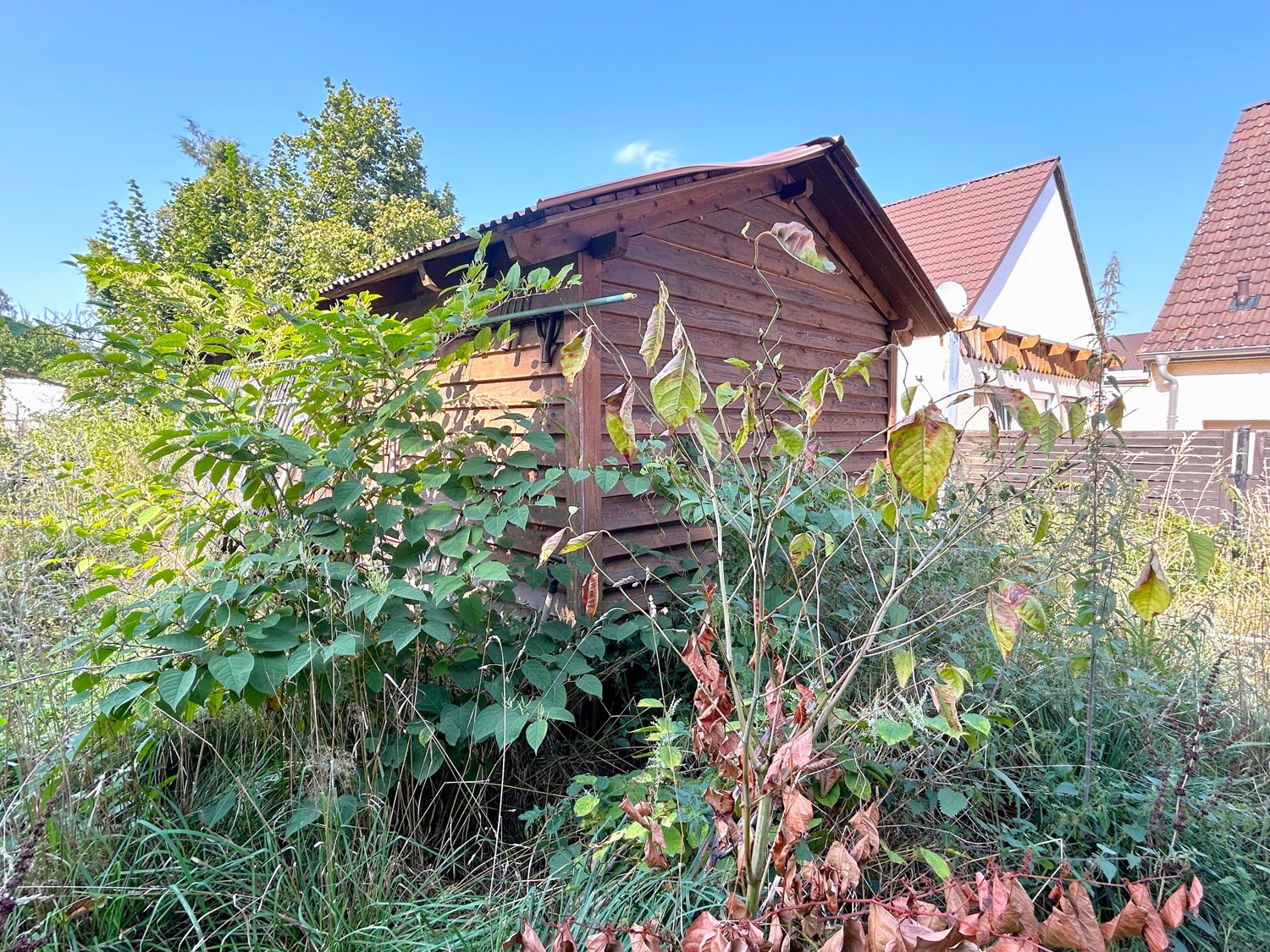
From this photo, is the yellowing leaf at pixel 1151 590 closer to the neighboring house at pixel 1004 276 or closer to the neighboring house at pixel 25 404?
the neighboring house at pixel 25 404

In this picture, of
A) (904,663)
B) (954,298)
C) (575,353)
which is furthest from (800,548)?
(954,298)

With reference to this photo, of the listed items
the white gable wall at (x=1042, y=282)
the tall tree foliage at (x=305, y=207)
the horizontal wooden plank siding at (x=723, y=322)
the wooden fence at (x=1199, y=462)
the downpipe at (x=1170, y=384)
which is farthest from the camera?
the tall tree foliage at (x=305, y=207)

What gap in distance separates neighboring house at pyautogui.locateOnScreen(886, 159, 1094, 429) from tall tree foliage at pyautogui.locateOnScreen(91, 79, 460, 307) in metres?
10.6

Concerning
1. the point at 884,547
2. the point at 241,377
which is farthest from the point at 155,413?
the point at 884,547

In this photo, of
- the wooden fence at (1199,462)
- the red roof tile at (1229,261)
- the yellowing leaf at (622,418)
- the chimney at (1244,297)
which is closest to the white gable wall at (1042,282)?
the red roof tile at (1229,261)

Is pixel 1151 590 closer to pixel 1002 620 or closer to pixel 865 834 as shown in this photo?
pixel 1002 620

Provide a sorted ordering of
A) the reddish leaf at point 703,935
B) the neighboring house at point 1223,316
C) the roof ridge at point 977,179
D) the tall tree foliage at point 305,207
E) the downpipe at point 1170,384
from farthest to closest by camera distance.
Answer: the tall tree foliage at point 305,207 → the roof ridge at point 977,179 → the downpipe at point 1170,384 → the neighboring house at point 1223,316 → the reddish leaf at point 703,935

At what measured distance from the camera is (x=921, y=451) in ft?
2.76

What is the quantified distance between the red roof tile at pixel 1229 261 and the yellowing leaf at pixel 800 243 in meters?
8.96

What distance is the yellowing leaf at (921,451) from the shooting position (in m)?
0.84

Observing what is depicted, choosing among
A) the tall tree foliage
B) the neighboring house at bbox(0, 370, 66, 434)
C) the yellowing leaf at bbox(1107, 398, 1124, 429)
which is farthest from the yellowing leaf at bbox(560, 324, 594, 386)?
the tall tree foliage

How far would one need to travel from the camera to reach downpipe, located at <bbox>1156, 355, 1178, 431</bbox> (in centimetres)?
765

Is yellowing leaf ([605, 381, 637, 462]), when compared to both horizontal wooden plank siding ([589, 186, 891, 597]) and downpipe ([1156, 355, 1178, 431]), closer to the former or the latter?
horizontal wooden plank siding ([589, 186, 891, 597])

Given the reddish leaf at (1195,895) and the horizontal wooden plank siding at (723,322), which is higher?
the horizontal wooden plank siding at (723,322)
